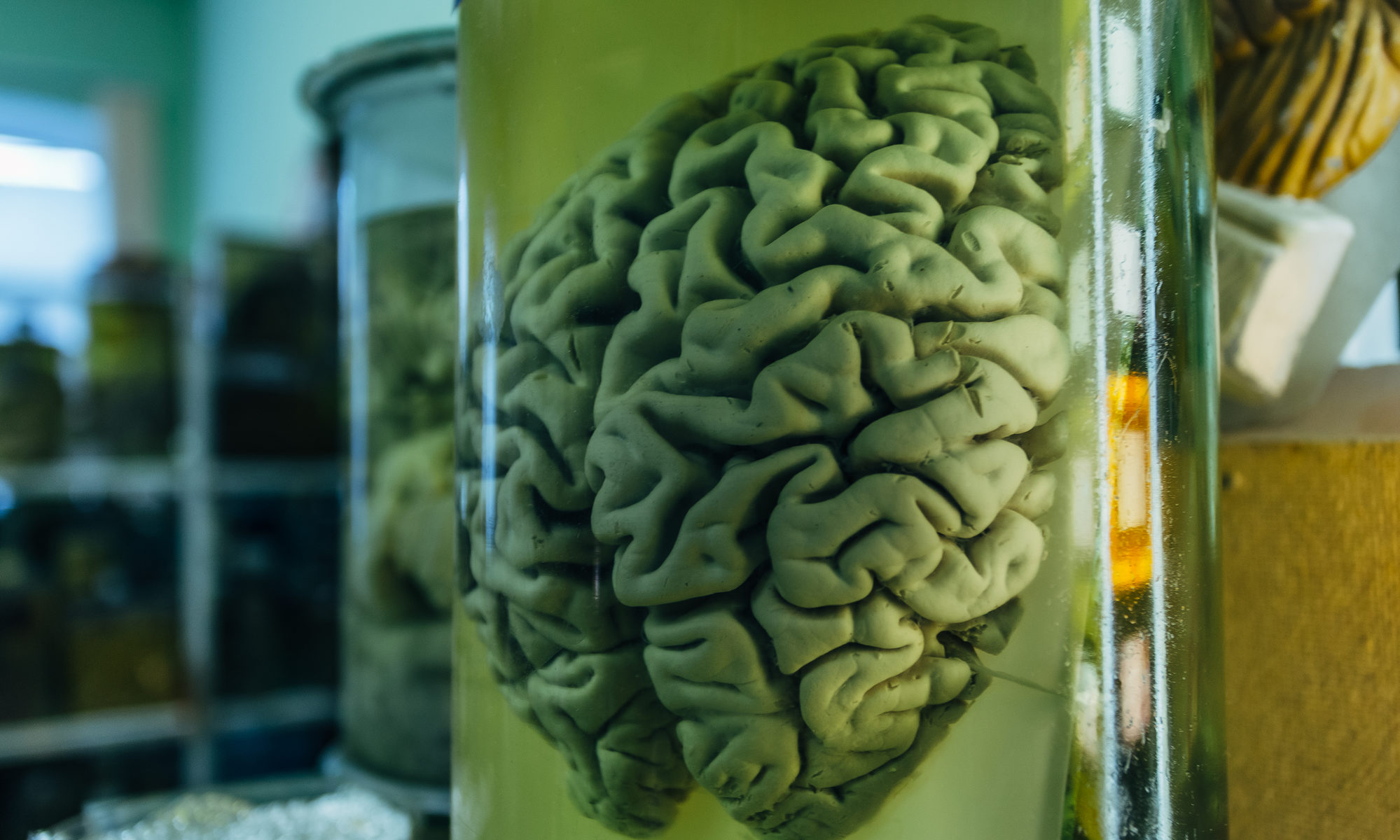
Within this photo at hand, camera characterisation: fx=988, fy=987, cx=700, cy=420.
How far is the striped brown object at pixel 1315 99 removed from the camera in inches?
14.0

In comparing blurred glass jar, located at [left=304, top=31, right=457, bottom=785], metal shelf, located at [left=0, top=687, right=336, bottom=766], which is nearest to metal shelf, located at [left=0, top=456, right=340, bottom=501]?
metal shelf, located at [left=0, top=687, right=336, bottom=766]

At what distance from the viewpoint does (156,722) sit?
1.57 metres

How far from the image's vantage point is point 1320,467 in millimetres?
371

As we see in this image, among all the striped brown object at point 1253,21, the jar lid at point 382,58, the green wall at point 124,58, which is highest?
the green wall at point 124,58

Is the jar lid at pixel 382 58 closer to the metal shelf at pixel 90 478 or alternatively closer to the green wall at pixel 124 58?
the metal shelf at pixel 90 478

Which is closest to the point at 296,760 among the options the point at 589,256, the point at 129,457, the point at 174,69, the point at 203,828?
the point at 129,457

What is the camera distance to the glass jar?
24 cm

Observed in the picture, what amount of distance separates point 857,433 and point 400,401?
0.40m

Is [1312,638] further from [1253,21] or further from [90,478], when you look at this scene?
[90,478]

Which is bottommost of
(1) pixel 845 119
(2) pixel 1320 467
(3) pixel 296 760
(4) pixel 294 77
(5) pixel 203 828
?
(3) pixel 296 760

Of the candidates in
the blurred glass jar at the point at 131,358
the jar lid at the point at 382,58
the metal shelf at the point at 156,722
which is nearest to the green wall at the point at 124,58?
the blurred glass jar at the point at 131,358

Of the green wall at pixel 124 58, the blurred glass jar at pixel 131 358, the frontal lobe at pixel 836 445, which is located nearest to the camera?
the frontal lobe at pixel 836 445

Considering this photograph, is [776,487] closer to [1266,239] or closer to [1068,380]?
[1068,380]

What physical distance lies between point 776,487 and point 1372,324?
0.33 metres
